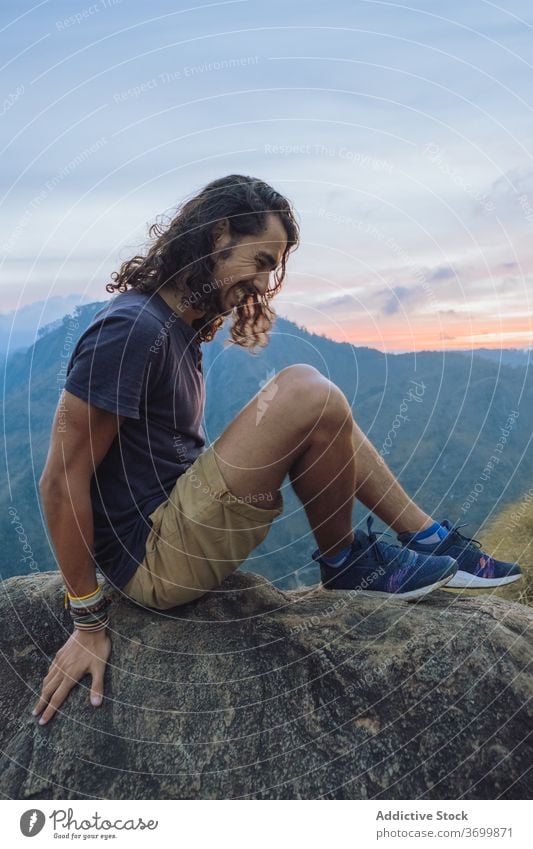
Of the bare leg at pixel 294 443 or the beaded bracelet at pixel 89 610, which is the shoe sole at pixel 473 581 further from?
the beaded bracelet at pixel 89 610

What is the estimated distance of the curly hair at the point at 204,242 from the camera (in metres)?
4.73

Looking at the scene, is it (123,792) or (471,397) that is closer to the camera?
(123,792)

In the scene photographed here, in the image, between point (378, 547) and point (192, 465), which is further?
→ point (378, 547)

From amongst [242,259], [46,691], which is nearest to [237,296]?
[242,259]

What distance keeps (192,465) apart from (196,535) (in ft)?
1.51

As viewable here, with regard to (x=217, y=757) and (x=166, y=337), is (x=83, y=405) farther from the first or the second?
(x=217, y=757)

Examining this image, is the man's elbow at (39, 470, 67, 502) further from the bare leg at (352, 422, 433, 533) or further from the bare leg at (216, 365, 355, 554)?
the bare leg at (352, 422, 433, 533)

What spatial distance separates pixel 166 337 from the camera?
163 inches

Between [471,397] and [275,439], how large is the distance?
515 feet

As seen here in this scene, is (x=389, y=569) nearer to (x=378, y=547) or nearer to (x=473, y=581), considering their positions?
(x=378, y=547)

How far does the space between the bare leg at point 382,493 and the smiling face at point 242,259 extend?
133cm

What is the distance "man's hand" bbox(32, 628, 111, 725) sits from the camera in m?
4.00

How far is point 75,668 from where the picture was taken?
13.5 feet

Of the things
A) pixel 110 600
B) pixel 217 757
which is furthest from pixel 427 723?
pixel 110 600
